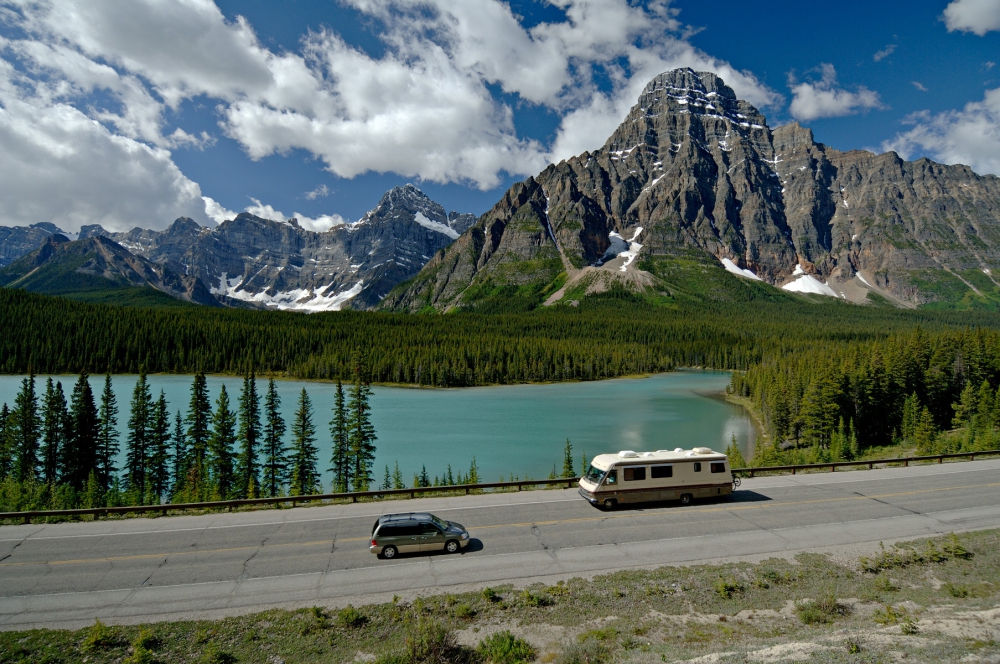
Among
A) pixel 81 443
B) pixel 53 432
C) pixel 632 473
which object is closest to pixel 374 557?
pixel 632 473

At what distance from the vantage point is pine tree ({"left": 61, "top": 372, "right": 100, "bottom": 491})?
5356 cm

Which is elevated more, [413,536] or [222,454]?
[413,536]

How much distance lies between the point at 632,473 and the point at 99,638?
71.9 ft

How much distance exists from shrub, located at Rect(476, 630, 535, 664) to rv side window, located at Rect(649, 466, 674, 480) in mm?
14082

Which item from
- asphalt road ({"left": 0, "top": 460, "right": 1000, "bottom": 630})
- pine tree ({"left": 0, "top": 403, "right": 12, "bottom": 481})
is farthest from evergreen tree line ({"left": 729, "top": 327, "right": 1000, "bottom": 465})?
pine tree ({"left": 0, "top": 403, "right": 12, "bottom": 481})

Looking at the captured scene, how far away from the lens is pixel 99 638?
14391 mm

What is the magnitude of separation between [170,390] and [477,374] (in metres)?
75.9

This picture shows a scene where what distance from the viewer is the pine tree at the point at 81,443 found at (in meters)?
53.6

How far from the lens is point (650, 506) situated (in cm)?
2728

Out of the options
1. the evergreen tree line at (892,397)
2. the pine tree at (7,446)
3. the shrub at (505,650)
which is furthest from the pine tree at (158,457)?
the evergreen tree line at (892,397)

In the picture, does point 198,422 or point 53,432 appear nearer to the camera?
point 53,432

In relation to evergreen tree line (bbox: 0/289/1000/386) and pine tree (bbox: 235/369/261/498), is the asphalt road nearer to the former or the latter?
pine tree (bbox: 235/369/261/498)

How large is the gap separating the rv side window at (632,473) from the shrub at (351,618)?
15.1 m

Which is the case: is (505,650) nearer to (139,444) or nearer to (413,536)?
(413,536)
